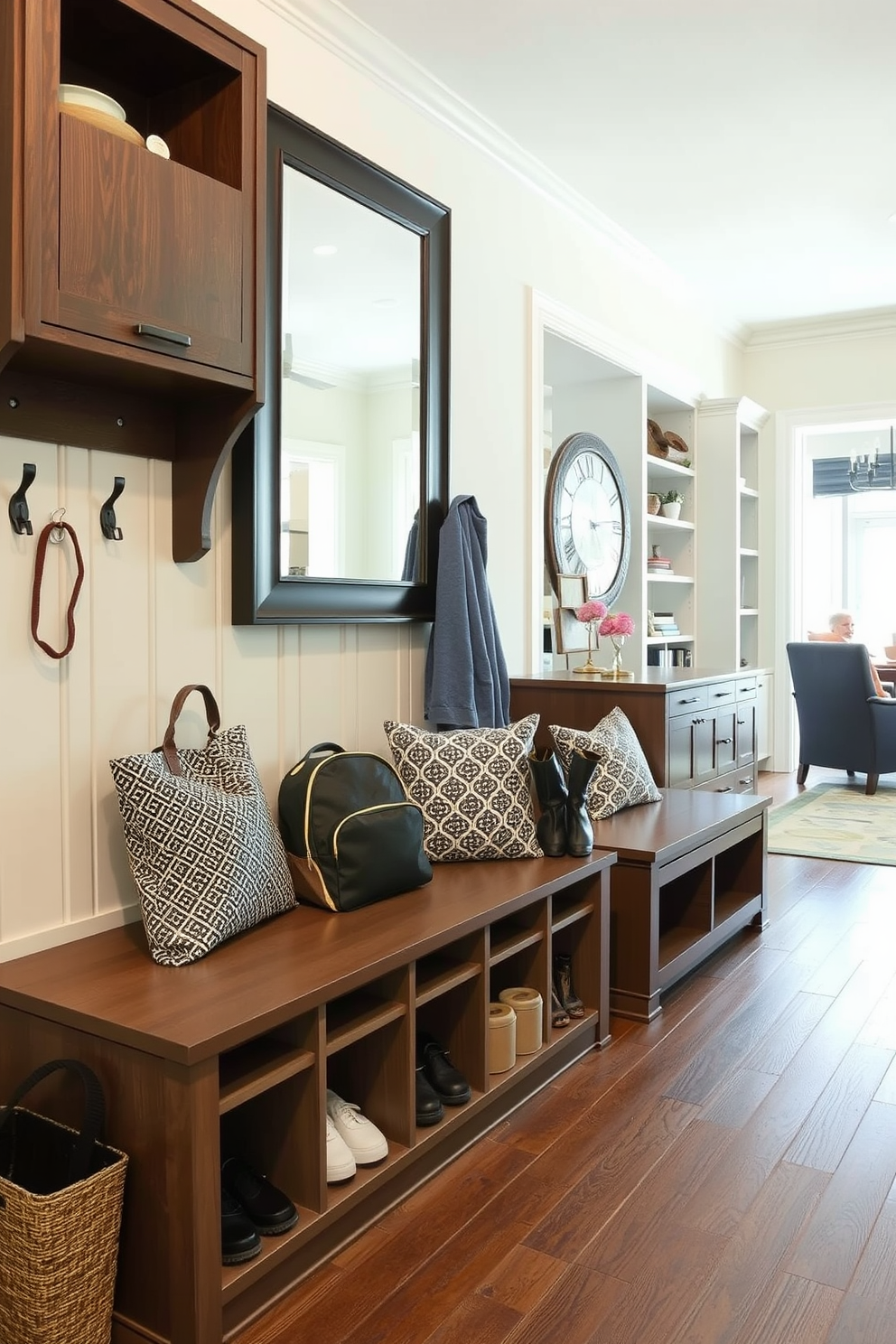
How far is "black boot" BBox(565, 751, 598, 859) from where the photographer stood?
2604 mm

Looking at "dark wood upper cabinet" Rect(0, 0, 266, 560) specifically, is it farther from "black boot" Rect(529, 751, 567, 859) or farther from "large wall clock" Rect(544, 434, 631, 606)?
"large wall clock" Rect(544, 434, 631, 606)

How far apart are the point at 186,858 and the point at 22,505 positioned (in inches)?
28.0

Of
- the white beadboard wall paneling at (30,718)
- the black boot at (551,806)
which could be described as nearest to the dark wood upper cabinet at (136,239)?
the white beadboard wall paneling at (30,718)

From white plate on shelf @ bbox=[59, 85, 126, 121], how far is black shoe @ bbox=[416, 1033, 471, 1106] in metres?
1.84

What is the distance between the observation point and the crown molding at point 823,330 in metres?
6.26

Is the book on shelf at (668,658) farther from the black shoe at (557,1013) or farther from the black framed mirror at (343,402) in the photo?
the black shoe at (557,1013)

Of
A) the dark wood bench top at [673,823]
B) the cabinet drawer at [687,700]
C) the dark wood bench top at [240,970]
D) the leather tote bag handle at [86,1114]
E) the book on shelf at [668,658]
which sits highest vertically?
the book on shelf at [668,658]

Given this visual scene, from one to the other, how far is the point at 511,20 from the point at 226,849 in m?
2.44

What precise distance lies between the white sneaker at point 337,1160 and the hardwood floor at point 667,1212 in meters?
0.12

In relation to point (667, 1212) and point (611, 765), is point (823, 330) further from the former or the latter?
point (667, 1212)

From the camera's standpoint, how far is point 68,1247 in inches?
57.3

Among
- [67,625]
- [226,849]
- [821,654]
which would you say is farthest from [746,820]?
[821,654]

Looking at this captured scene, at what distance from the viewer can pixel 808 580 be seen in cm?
998

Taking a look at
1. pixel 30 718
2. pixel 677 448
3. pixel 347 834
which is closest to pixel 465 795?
pixel 347 834
